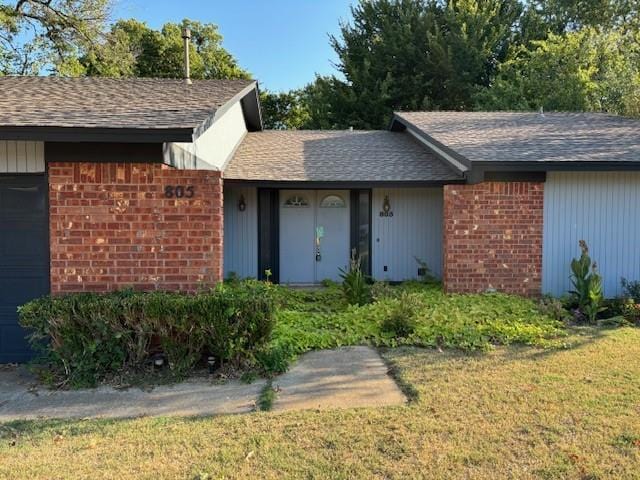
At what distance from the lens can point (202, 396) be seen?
196 inches

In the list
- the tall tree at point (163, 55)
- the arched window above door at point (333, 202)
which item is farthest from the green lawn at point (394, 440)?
the tall tree at point (163, 55)

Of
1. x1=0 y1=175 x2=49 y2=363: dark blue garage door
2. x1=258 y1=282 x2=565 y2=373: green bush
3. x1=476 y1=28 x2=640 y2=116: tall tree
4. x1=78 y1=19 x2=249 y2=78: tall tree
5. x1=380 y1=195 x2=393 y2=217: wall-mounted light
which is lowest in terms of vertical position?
x1=258 y1=282 x2=565 y2=373: green bush

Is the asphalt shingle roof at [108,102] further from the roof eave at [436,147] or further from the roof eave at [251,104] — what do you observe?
the roof eave at [436,147]

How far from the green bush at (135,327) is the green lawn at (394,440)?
1.11 meters

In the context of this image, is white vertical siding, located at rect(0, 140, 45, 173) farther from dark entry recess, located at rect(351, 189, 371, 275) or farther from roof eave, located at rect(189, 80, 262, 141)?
dark entry recess, located at rect(351, 189, 371, 275)

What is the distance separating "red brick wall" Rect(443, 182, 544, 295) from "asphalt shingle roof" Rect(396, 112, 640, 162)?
65 centimetres

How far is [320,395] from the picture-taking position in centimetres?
500

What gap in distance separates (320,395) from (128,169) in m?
3.35

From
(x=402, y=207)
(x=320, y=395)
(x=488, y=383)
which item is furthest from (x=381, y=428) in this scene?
(x=402, y=207)

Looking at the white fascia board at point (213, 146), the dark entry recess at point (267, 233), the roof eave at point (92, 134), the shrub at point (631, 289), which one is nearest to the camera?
the roof eave at point (92, 134)

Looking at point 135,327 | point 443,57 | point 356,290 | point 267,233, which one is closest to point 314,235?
Result: point 267,233

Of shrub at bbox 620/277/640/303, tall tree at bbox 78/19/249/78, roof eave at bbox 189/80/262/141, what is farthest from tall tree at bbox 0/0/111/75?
shrub at bbox 620/277/640/303

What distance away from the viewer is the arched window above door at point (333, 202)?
11352 millimetres

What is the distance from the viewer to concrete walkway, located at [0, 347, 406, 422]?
4.66 metres
